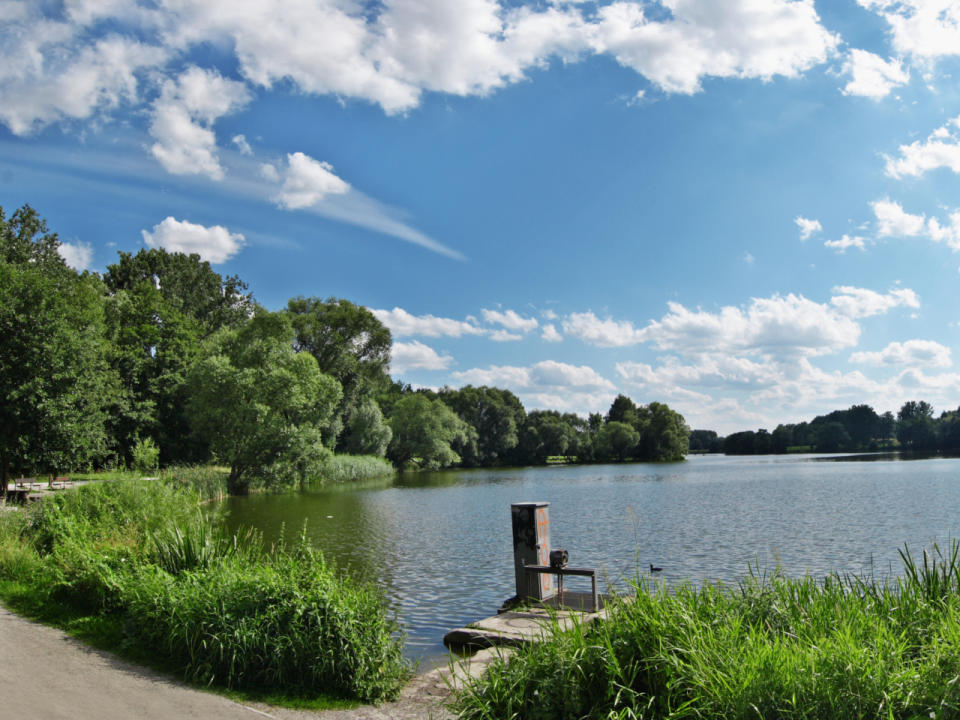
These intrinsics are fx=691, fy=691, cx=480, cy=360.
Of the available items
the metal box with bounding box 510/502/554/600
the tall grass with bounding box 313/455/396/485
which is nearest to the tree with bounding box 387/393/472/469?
the tall grass with bounding box 313/455/396/485

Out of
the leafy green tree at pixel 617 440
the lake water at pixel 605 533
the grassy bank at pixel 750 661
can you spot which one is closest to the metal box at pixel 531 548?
the lake water at pixel 605 533

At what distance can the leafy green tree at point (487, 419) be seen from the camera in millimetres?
99250

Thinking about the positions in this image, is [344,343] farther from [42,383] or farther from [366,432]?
[42,383]

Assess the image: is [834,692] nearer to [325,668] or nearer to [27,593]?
[325,668]

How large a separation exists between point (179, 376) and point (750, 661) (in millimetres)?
46490

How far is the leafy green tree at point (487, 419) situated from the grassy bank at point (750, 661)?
91598 millimetres

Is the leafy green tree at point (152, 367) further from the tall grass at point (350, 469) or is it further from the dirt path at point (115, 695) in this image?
the dirt path at point (115, 695)

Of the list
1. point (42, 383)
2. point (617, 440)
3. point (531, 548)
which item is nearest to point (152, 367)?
point (42, 383)

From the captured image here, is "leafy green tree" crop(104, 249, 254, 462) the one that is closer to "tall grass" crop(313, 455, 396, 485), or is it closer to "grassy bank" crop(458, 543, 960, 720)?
"tall grass" crop(313, 455, 396, 485)

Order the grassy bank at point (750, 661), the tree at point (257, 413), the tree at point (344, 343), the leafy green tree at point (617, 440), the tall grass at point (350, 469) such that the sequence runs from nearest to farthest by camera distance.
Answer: the grassy bank at point (750, 661) < the tree at point (257, 413) < the tall grass at point (350, 469) < the tree at point (344, 343) < the leafy green tree at point (617, 440)

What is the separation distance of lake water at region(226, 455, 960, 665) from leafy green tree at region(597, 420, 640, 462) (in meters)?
65.9

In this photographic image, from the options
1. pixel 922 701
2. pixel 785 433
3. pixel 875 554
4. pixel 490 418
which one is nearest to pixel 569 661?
pixel 922 701

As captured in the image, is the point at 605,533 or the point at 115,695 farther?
the point at 605,533

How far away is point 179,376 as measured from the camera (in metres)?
45.8
